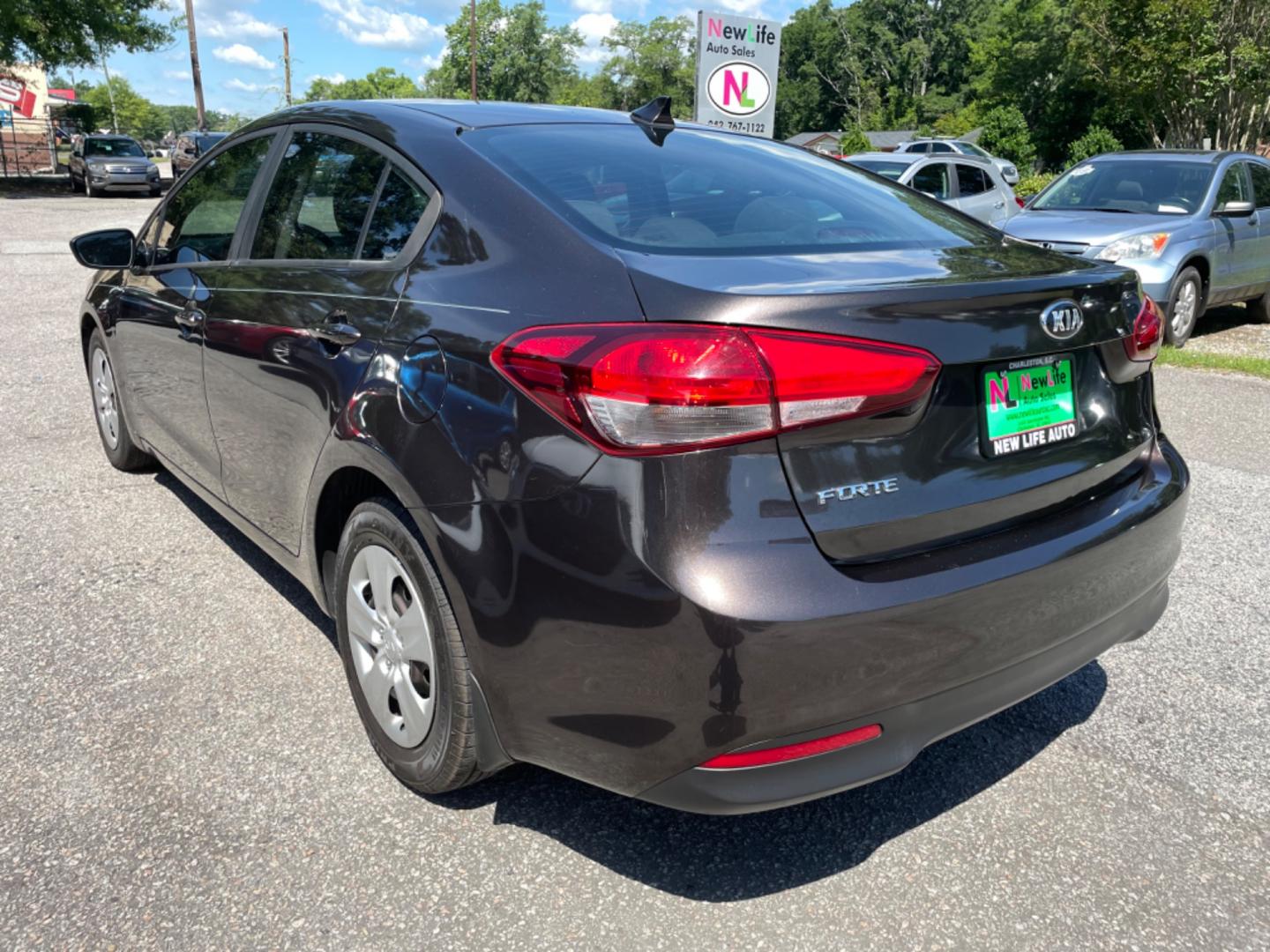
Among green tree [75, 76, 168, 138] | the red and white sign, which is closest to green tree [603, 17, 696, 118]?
green tree [75, 76, 168, 138]

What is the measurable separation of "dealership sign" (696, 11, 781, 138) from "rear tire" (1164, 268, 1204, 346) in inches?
166

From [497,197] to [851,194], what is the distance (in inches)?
44.1

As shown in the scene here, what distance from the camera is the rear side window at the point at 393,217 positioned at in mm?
2617

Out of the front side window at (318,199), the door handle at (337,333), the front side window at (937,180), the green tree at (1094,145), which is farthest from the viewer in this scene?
the green tree at (1094,145)

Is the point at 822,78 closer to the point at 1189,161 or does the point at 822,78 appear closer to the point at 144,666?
the point at 1189,161

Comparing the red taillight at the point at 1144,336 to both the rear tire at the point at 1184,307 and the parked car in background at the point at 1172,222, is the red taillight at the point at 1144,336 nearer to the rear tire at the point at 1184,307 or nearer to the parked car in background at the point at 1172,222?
the parked car in background at the point at 1172,222

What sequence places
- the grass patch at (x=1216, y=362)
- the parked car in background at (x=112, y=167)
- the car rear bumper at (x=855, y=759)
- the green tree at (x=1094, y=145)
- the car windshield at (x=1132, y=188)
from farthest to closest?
the green tree at (x=1094, y=145) < the parked car in background at (x=112, y=167) < the car windshield at (x=1132, y=188) < the grass patch at (x=1216, y=362) < the car rear bumper at (x=855, y=759)

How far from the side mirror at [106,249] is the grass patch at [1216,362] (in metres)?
7.43

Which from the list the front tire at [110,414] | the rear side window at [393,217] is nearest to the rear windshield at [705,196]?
the rear side window at [393,217]

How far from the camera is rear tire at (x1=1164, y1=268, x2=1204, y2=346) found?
8.99 m

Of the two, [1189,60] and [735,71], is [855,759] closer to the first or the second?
[735,71]

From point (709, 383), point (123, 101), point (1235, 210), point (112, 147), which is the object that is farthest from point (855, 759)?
point (123, 101)

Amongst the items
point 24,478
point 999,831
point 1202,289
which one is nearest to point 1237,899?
point 999,831

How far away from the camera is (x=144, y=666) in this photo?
3.27 m
